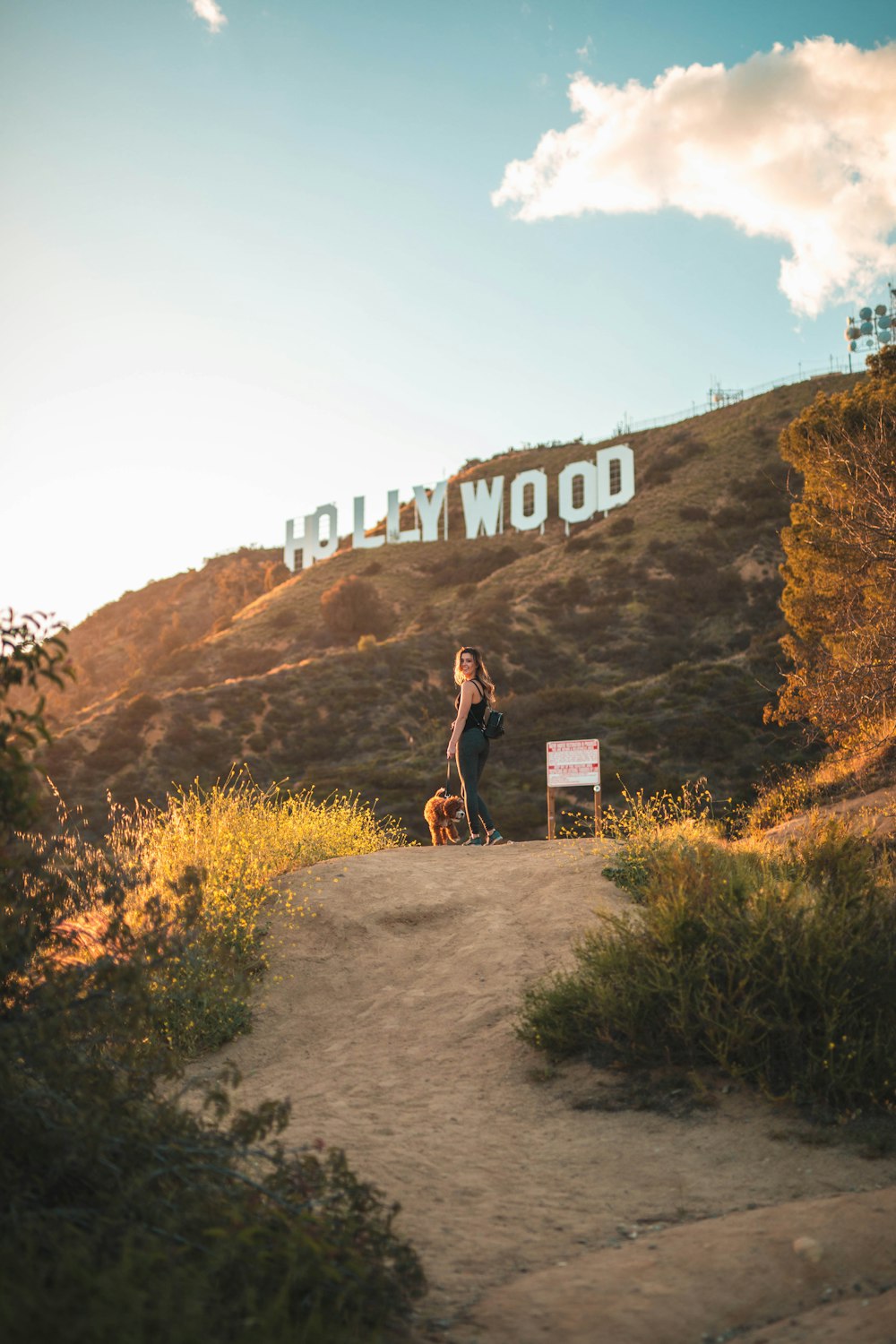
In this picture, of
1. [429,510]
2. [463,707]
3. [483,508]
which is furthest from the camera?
[429,510]

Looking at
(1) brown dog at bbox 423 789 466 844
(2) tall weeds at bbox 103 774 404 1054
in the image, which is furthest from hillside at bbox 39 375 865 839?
(2) tall weeds at bbox 103 774 404 1054

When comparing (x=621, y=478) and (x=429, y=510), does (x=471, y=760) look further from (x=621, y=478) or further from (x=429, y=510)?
(x=429, y=510)

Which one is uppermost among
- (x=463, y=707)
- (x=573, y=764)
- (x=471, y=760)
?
(x=463, y=707)

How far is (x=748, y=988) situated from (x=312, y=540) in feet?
212

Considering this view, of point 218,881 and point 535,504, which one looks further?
point 535,504

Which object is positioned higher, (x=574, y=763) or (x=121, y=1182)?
(x=574, y=763)

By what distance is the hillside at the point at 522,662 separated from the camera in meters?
33.8

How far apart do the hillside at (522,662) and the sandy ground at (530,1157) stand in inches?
645

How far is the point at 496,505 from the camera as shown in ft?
201

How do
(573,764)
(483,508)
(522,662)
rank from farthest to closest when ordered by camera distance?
1. (483,508)
2. (522,662)
3. (573,764)

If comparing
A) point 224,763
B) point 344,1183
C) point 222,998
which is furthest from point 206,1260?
point 224,763

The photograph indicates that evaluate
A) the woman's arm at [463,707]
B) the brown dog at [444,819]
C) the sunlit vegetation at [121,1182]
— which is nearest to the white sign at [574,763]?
the brown dog at [444,819]

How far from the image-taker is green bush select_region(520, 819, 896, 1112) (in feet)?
18.3

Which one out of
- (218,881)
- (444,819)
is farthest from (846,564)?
(218,881)
